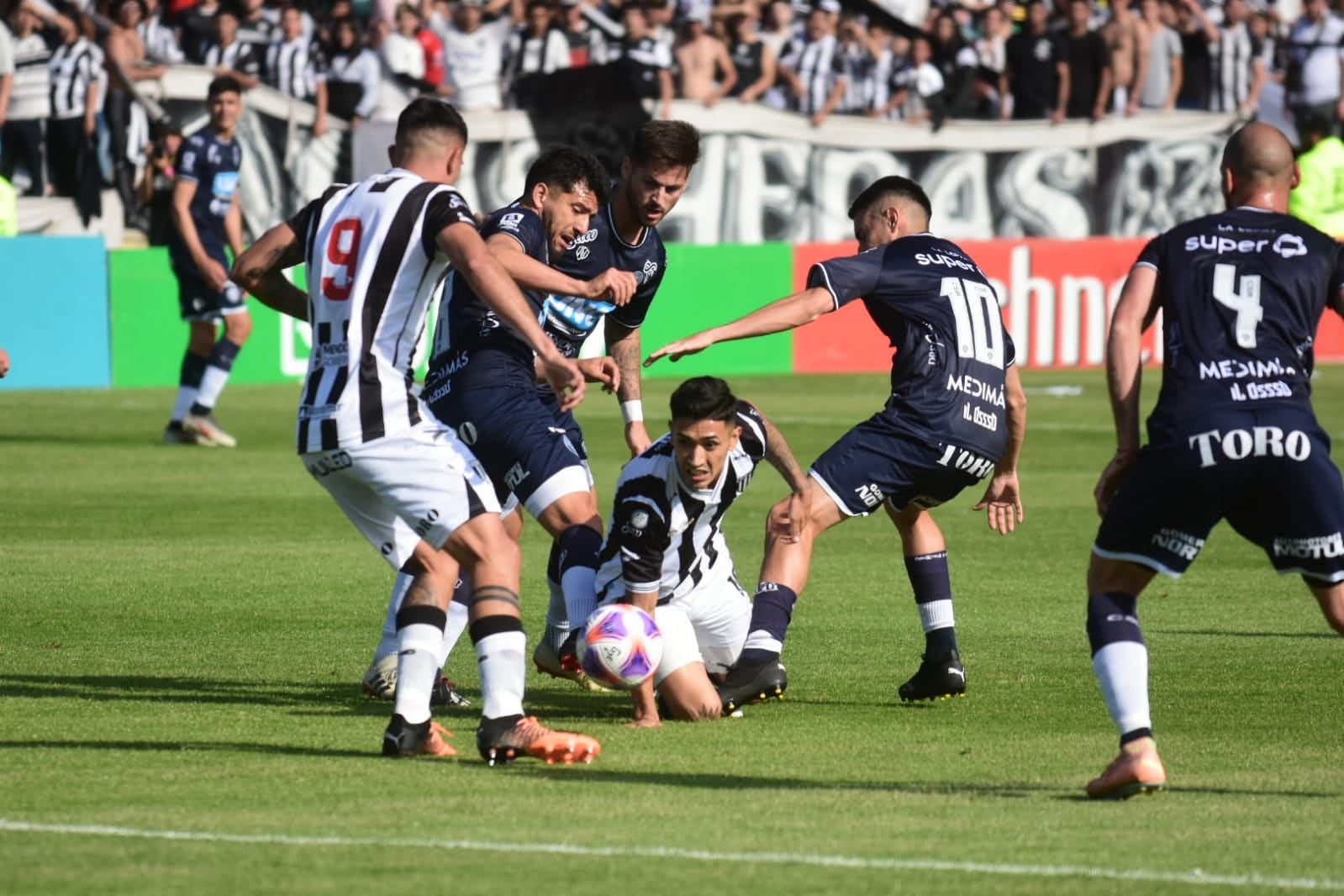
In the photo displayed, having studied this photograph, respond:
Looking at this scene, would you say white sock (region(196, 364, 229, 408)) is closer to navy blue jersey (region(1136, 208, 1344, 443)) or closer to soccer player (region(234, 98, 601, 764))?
soccer player (region(234, 98, 601, 764))

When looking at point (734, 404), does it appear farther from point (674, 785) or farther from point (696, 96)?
point (696, 96)

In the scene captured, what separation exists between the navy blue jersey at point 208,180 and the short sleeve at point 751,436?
10484 mm

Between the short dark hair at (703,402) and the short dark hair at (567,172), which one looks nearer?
the short dark hair at (703,402)

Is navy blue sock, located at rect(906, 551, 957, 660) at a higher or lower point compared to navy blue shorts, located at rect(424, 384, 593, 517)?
lower

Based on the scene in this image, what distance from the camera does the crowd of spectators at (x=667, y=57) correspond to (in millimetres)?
23328

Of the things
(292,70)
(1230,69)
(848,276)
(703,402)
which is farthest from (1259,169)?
(1230,69)

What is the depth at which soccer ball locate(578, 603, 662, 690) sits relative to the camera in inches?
293

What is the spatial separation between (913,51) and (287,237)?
22.1 meters

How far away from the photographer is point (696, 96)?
26.6m

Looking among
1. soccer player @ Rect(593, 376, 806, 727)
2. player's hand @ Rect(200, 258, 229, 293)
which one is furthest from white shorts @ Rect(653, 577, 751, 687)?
player's hand @ Rect(200, 258, 229, 293)

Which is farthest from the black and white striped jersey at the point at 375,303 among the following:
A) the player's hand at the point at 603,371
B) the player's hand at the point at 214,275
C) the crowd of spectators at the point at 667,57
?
the crowd of spectators at the point at 667,57

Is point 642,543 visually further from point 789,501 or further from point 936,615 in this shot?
point 936,615

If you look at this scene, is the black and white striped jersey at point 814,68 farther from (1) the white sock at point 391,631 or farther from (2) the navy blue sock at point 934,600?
(1) the white sock at point 391,631

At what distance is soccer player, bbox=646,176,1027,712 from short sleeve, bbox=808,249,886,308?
0.5 inches
